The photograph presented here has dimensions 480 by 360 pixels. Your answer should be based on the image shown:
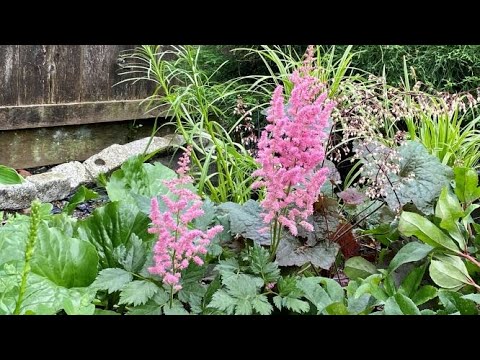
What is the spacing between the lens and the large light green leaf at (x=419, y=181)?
1031 mm

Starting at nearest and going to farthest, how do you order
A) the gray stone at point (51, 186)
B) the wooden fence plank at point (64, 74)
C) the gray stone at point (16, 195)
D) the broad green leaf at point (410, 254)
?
the broad green leaf at point (410, 254), the gray stone at point (16, 195), the gray stone at point (51, 186), the wooden fence plank at point (64, 74)

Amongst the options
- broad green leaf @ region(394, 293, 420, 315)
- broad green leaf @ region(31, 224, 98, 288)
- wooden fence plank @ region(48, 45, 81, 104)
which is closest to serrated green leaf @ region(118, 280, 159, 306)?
broad green leaf @ region(31, 224, 98, 288)

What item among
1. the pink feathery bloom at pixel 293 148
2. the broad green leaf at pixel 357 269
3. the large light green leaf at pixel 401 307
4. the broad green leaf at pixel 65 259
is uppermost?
the pink feathery bloom at pixel 293 148

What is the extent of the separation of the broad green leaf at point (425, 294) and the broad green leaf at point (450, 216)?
11 cm

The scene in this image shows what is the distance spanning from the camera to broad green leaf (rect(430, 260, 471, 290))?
2.76ft

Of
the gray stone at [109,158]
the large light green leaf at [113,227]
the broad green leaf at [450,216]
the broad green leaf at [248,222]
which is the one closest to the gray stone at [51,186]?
the gray stone at [109,158]

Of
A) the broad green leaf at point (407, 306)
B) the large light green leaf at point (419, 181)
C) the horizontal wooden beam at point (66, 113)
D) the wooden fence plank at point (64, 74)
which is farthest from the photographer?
the wooden fence plank at point (64, 74)

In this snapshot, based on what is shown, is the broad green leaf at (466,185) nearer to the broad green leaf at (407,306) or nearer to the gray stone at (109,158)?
the broad green leaf at (407,306)

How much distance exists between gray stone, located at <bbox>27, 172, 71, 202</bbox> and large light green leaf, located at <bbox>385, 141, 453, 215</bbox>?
1924mm

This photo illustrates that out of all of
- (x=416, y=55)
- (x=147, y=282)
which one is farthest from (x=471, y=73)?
(x=147, y=282)

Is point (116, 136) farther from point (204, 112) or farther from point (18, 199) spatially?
point (204, 112)

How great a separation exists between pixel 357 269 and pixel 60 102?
2.59m

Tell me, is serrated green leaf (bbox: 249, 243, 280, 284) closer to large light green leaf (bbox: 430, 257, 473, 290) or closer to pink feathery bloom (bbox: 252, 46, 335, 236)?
pink feathery bloom (bbox: 252, 46, 335, 236)
